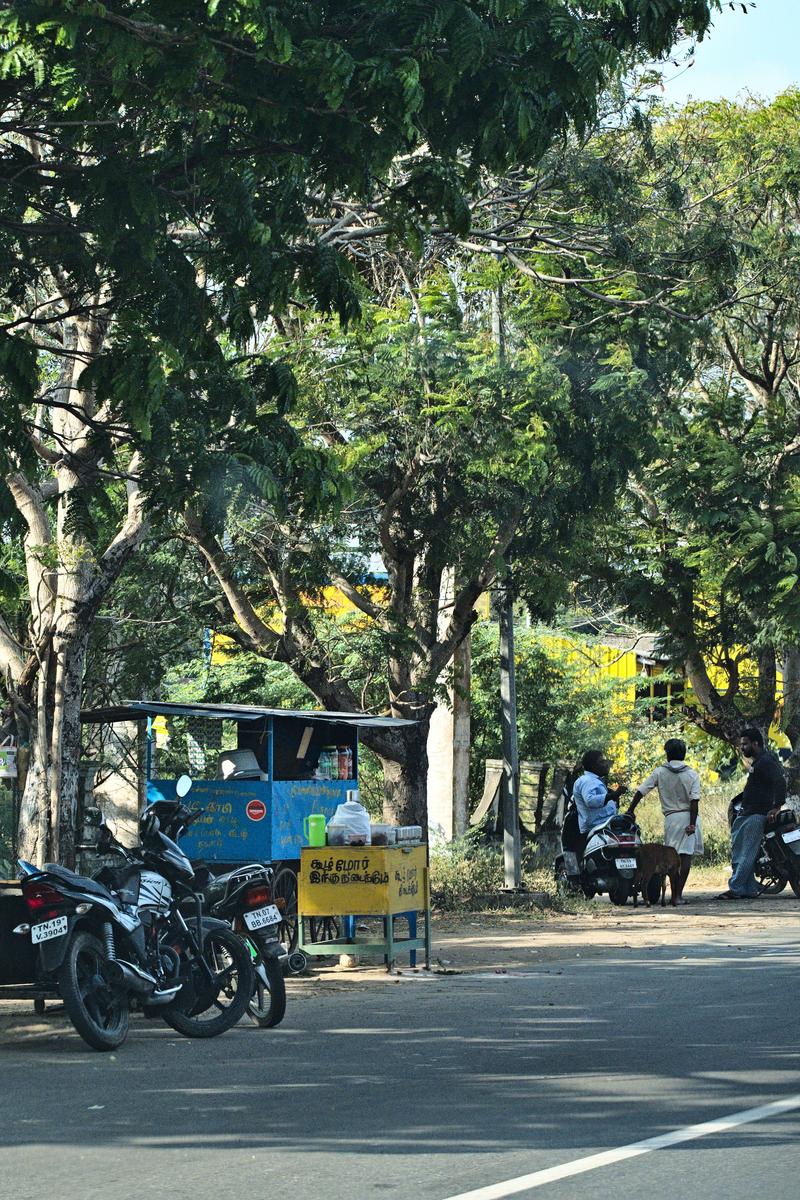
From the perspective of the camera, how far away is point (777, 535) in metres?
22.0

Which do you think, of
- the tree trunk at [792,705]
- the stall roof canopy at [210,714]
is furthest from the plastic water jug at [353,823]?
the tree trunk at [792,705]

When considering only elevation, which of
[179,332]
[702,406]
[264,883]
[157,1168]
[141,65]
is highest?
[702,406]

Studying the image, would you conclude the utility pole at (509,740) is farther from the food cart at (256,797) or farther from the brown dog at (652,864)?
the food cart at (256,797)

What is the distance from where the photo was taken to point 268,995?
10461 millimetres

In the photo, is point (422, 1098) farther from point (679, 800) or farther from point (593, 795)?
point (679, 800)

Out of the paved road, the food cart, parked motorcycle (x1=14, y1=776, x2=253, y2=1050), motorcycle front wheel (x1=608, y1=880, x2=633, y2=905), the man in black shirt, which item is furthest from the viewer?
the man in black shirt

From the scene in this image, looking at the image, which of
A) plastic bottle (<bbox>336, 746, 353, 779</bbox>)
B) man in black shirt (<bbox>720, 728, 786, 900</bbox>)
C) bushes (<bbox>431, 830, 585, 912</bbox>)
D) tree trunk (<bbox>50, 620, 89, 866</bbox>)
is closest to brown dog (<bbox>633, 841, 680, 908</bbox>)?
bushes (<bbox>431, 830, 585, 912</bbox>)

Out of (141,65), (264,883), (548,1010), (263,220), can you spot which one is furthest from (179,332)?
(548,1010)

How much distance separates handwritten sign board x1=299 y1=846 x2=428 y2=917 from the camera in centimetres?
1252

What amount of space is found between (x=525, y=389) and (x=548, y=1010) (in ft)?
24.3

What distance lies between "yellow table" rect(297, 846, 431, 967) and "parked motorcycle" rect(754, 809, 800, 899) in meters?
7.54

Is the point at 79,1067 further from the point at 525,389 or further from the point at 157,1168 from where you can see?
the point at 525,389

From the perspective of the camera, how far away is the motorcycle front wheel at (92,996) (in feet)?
30.3

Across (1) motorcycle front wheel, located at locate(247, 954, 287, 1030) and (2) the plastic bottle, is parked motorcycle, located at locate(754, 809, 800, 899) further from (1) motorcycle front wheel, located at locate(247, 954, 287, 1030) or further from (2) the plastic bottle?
(1) motorcycle front wheel, located at locate(247, 954, 287, 1030)
